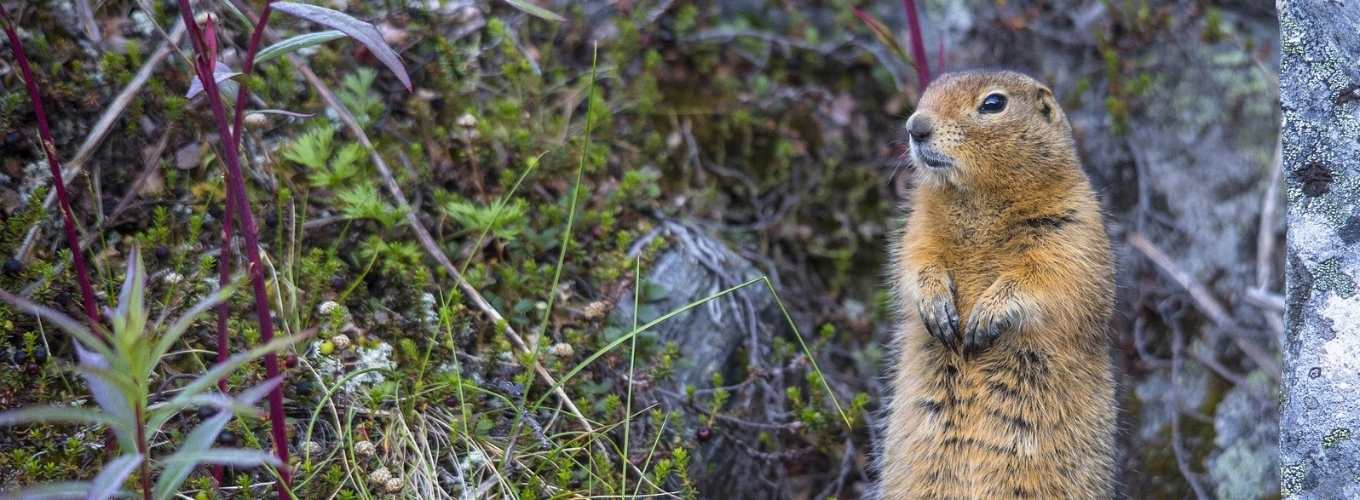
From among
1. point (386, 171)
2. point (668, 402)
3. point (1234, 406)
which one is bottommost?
point (1234, 406)

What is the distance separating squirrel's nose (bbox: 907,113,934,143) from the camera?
3973 mm

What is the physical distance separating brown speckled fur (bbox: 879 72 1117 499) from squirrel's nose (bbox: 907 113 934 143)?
0.03 m

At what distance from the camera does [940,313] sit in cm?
400

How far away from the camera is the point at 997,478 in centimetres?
390

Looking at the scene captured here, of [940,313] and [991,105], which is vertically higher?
[991,105]

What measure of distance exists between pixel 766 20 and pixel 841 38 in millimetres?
394

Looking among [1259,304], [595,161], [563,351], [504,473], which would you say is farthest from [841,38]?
[504,473]

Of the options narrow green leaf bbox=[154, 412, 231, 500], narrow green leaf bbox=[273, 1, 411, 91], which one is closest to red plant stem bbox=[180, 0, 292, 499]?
narrow green leaf bbox=[273, 1, 411, 91]

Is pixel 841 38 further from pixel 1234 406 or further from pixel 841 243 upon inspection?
pixel 1234 406

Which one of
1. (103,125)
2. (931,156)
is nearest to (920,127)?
(931,156)

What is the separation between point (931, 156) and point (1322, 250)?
47.4 inches

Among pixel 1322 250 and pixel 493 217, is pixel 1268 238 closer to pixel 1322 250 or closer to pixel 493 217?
pixel 1322 250

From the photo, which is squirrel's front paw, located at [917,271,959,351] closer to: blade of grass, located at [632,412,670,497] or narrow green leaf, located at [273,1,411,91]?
blade of grass, located at [632,412,670,497]

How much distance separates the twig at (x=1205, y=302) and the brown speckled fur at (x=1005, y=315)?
147 cm
